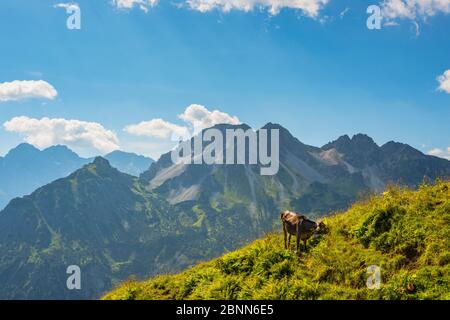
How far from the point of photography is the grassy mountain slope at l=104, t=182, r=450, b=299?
1405 centimetres

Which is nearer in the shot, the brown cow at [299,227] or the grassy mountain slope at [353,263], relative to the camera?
the grassy mountain slope at [353,263]

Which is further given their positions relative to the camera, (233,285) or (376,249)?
(376,249)

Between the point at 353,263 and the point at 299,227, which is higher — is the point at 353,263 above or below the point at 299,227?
below

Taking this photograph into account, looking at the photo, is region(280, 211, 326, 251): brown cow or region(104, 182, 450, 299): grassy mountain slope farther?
region(280, 211, 326, 251): brown cow

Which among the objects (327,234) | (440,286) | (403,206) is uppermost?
(403,206)

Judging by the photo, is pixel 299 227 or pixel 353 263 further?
pixel 299 227

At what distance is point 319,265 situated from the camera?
1641 centimetres

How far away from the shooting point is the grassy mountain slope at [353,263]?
46.1 feet

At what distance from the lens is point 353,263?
16.2m
